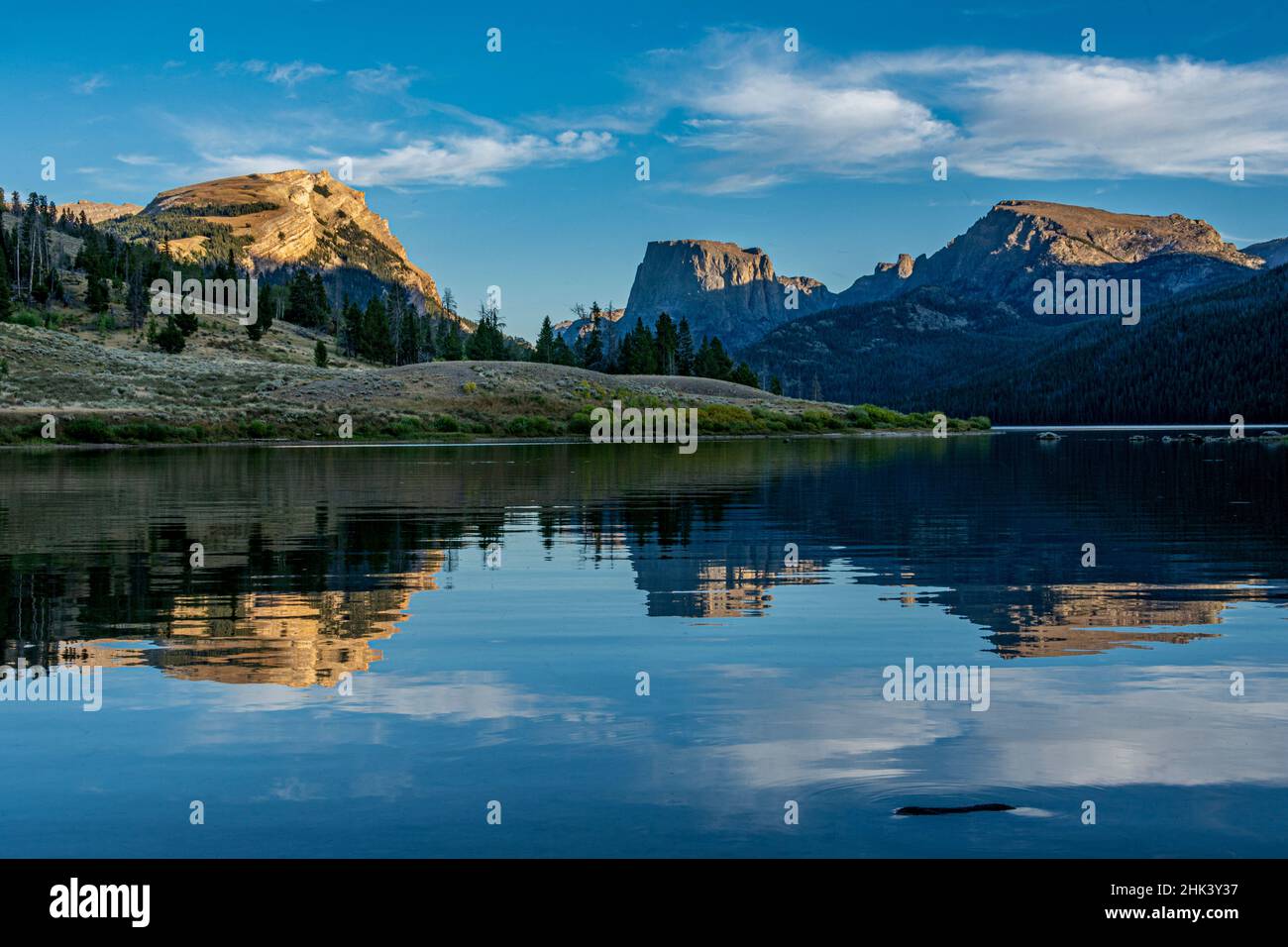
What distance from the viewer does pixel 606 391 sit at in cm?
16575

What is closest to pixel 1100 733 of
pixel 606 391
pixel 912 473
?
pixel 912 473

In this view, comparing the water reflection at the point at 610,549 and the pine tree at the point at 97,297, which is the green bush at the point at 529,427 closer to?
the water reflection at the point at 610,549

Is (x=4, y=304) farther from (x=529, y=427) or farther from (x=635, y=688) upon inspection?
(x=635, y=688)

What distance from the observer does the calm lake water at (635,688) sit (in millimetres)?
9219

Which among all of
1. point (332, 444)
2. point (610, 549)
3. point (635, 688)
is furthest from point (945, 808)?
point (332, 444)

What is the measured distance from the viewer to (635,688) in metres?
13.8

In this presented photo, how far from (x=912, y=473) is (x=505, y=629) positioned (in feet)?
148

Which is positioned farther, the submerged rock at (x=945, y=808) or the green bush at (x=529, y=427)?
the green bush at (x=529, y=427)

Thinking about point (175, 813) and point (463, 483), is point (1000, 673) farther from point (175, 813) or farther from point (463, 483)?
point (463, 483)

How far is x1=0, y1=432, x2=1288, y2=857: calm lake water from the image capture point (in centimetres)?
922

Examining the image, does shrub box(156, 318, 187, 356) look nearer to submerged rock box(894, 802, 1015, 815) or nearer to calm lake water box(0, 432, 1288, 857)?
calm lake water box(0, 432, 1288, 857)

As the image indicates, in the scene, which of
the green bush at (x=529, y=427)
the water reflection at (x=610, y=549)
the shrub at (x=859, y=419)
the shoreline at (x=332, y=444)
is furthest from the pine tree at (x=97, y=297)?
the water reflection at (x=610, y=549)

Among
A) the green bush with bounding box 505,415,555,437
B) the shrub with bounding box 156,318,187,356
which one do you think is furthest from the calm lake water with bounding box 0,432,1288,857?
the shrub with bounding box 156,318,187,356

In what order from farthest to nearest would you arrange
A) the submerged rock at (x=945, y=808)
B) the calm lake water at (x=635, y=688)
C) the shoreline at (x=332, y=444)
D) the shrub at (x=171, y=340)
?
the shrub at (x=171, y=340) < the shoreline at (x=332, y=444) < the submerged rock at (x=945, y=808) < the calm lake water at (x=635, y=688)
